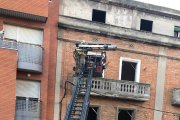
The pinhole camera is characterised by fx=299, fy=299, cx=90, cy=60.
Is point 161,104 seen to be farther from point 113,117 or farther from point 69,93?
point 69,93

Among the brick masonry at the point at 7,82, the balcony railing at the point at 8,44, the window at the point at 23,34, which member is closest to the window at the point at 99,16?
the window at the point at 23,34

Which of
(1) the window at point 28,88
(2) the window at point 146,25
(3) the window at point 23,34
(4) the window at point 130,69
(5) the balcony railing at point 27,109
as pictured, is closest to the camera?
(5) the balcony railing at point 27,109

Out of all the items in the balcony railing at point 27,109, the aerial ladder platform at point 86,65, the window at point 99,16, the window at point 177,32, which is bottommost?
the balcony railing at point 27,109

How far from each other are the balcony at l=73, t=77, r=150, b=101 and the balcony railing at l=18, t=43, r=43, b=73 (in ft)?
8.43

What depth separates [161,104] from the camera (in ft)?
68.6

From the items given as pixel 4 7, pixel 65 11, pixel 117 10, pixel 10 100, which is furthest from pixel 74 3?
pixel 10 100

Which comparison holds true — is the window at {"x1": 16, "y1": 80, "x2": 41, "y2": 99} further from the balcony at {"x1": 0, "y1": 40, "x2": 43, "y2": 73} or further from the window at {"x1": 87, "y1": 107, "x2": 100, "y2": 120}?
the window at {"x1": 87, "y1": 107, "x2": 100, "y2": 120}

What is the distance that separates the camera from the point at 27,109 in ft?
55.6

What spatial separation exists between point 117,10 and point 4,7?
7.99 meters

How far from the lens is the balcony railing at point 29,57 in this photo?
55.9 ft

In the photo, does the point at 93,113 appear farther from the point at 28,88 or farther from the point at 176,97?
the point at 176,97

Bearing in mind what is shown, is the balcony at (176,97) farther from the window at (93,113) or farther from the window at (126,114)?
the window at (93,113)

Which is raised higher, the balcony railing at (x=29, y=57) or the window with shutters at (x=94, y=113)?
the balcony railing at (x=29, y=57)

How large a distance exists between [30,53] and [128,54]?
6.99 meters
